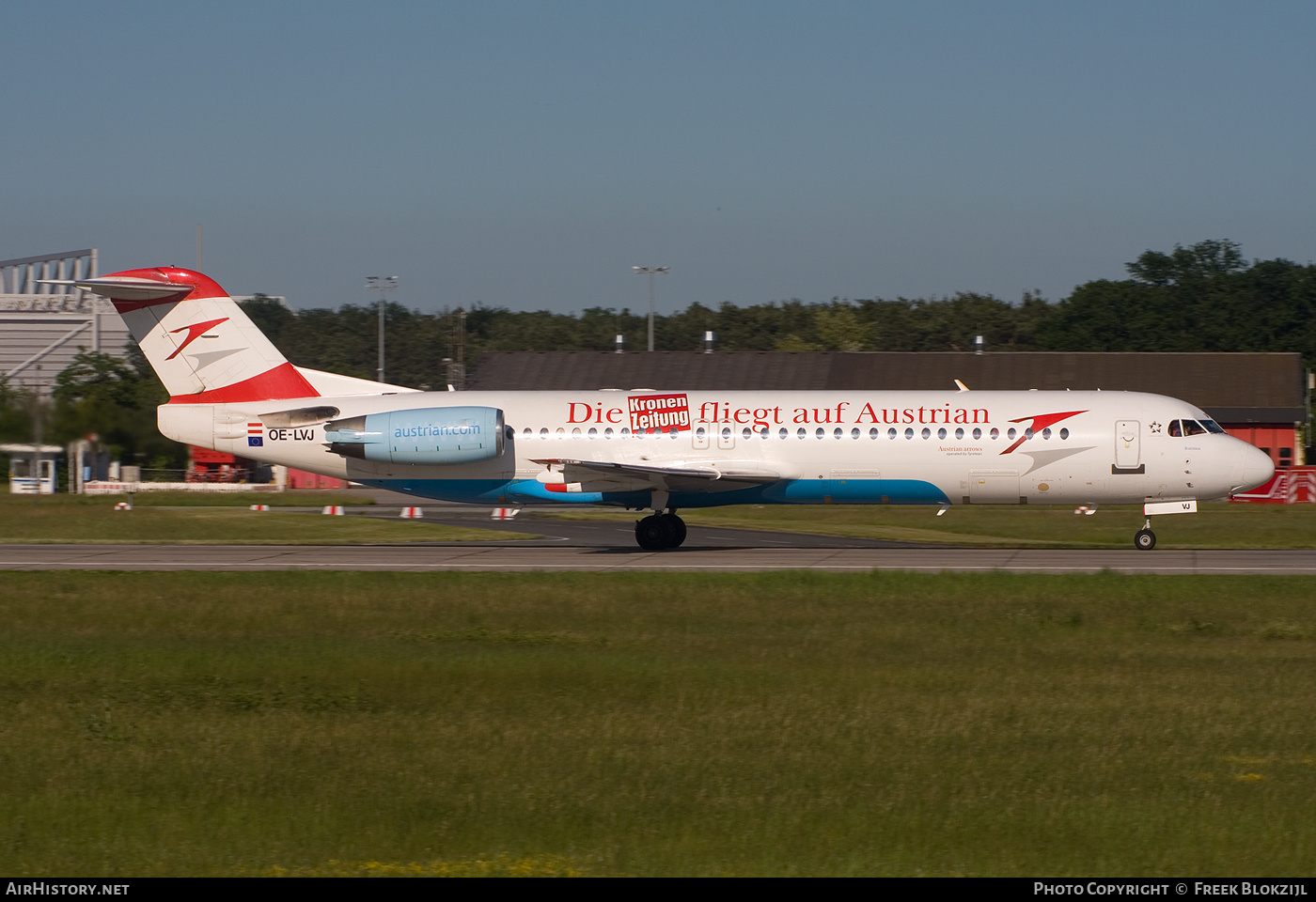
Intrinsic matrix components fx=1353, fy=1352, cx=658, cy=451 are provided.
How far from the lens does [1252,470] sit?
28.2 meters

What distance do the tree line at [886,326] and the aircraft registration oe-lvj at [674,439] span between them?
29.5 meters


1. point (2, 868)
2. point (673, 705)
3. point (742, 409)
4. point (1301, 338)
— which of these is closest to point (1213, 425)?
point (742, 409)

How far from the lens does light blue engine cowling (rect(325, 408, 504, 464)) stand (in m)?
28.9

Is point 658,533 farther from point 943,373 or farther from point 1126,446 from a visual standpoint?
point 943,373

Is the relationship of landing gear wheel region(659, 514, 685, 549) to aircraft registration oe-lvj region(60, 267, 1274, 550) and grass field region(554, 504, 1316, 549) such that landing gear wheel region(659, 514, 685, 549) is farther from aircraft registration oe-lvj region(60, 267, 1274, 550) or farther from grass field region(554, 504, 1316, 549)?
grass field region(554, 504, 1316, 549)

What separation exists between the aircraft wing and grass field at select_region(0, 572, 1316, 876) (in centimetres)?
818

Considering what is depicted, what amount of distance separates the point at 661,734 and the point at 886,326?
350ft

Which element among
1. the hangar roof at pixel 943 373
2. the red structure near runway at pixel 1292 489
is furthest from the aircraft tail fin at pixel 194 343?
the red structure near runway at pixel 1292 489

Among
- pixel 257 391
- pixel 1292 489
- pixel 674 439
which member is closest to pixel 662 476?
pixel 674 439

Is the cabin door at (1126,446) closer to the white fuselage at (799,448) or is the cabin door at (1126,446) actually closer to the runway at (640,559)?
the white fuselage at (799,448)

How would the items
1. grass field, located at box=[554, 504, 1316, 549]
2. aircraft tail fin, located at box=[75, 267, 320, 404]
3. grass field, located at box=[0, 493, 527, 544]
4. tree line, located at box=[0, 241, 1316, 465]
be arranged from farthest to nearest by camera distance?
tree line, located at box=[0, 241, 1316, 465] → grass field, located at box=[0, 493, 527, 544] → grass field, located at box=[554, 504, 1316, 549] → aircraft tail fin, located at box=[75, 267, 320, 404]

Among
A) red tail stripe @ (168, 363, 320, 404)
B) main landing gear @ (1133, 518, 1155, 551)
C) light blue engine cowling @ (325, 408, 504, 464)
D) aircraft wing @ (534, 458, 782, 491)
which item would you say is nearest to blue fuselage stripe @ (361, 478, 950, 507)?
aircraft wing @ (534, 458, 782, 491)

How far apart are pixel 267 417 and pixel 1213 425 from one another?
20415 millimetres

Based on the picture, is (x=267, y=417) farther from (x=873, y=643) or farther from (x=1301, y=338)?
(x=1301, y=338)
